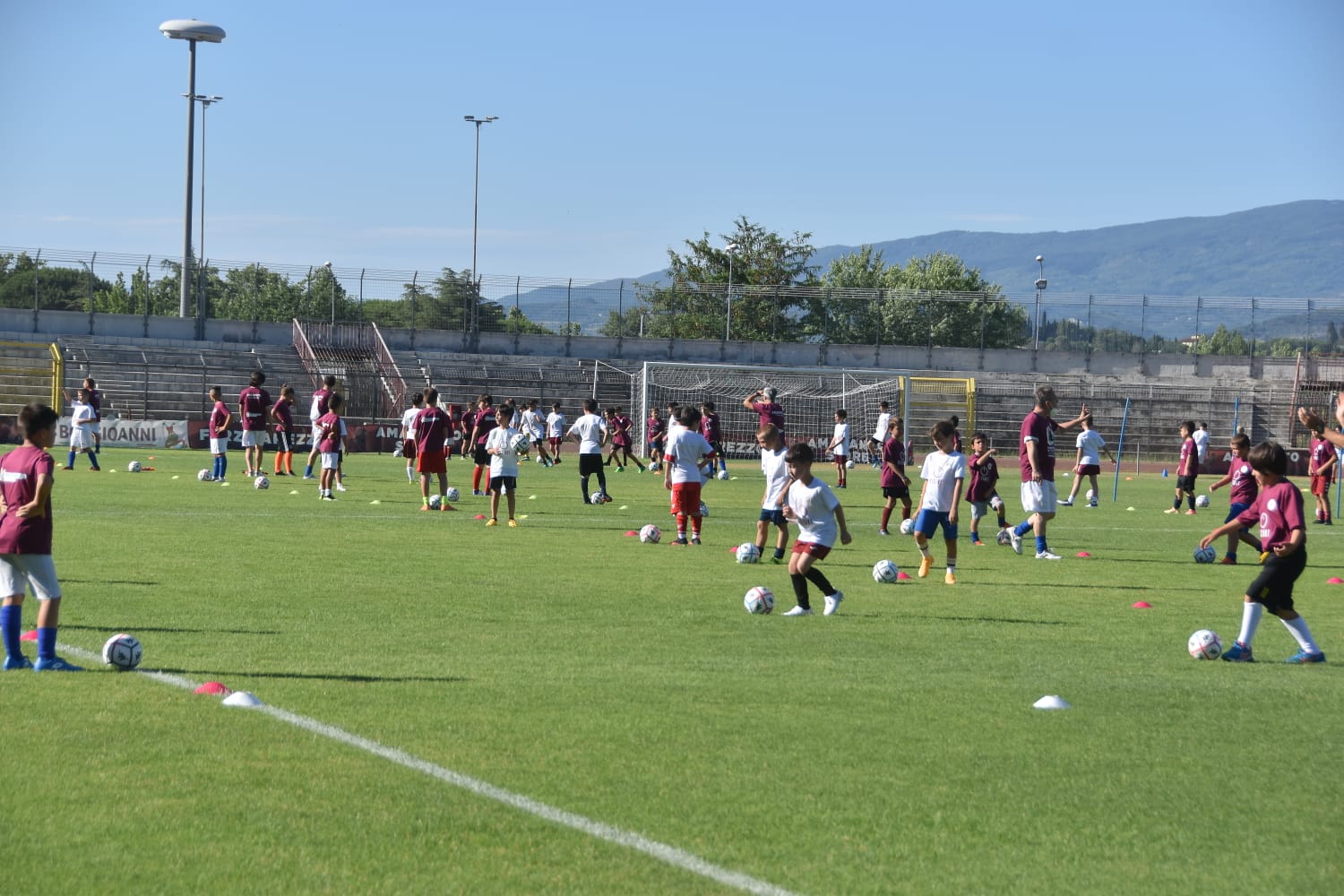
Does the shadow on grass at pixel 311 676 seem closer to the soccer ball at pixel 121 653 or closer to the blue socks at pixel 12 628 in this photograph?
the soccer ball at pixel 121 653

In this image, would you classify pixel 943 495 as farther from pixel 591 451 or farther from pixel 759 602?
pixel 591 451

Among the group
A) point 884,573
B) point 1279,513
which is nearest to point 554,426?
point 884,573

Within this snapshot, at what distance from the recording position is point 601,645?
1087 cm

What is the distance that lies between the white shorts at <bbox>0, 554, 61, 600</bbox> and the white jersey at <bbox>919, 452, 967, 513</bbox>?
9537 mm

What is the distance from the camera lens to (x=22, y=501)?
909 centimetres

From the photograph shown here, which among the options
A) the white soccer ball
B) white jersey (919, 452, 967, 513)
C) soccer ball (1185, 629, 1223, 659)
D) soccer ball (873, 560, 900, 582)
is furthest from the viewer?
the white soccer ball

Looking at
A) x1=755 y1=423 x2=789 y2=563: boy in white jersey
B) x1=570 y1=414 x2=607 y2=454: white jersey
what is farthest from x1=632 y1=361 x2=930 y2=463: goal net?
x1=755 y1=423 x2=789 y2=563: boy in white jersey

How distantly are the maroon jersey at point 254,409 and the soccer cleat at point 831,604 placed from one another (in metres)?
19.9

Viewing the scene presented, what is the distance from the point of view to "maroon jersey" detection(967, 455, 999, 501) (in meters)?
19.6

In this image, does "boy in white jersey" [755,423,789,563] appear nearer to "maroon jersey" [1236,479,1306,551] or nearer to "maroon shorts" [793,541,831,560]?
"maroon shorts" [793,541,831,560]

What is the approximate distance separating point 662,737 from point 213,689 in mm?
2831

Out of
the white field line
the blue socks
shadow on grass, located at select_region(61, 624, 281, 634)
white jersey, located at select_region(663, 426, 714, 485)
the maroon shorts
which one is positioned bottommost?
shadow on grass, located at select_region(61, 624, 281, 634)

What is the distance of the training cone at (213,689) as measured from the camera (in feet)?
28.3

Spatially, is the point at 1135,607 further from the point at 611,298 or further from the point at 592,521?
the point at 611,298
